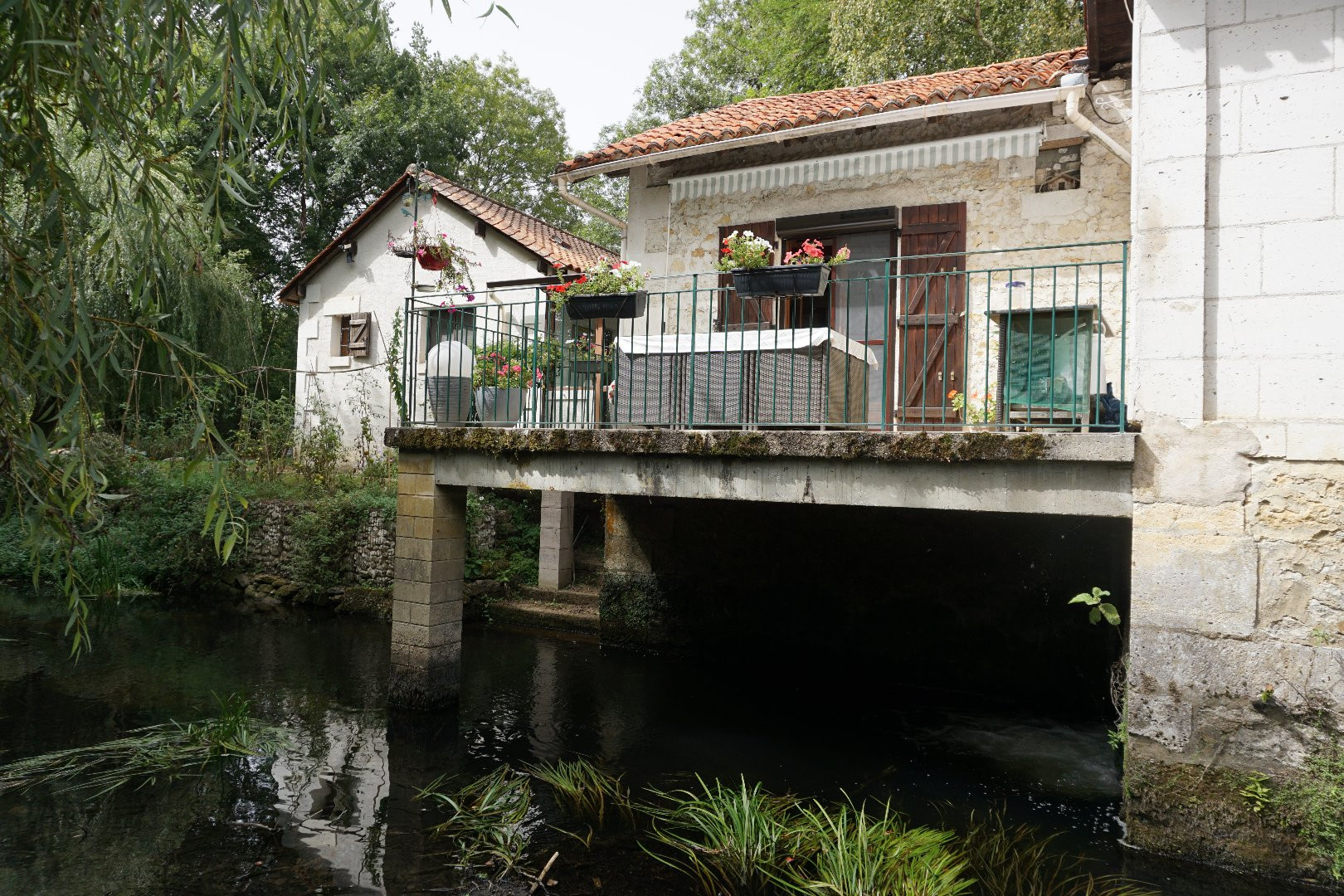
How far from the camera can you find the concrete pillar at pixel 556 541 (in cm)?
1088

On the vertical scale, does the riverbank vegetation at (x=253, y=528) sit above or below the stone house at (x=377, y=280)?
below

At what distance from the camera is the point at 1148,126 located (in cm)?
436

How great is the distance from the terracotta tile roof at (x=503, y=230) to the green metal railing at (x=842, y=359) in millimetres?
4626

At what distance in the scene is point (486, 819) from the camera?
486 cm

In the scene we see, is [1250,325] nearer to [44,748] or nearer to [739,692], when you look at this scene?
[739,692]

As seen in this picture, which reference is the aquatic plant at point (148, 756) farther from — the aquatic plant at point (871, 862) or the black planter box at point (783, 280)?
the black planter box at point (783, 280)

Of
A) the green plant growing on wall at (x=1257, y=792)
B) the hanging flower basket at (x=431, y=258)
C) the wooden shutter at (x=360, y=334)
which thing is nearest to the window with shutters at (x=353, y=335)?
the wooden shutter at (x=360, y=334)

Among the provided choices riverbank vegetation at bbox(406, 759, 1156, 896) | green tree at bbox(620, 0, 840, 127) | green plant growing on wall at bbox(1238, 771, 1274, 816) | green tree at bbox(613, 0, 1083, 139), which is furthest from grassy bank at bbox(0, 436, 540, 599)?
green tree at bbox(620, 0, 840, 127)

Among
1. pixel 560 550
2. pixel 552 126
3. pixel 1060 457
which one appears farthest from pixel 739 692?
pixel 552 126

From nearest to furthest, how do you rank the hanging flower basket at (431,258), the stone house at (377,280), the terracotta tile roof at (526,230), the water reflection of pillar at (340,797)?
the water reflection of pillar at (340,797) < the hanging flower basket at (431,258) < the terracotta tile roof at (526,230) < the stone house at (377,280)

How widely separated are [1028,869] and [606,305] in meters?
4.19

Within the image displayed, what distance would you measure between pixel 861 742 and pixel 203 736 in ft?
15.6

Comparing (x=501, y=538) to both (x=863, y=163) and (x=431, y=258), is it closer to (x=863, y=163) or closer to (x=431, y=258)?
(x=431, y=258)

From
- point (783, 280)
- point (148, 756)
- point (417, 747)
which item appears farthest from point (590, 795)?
point (783, 280)
